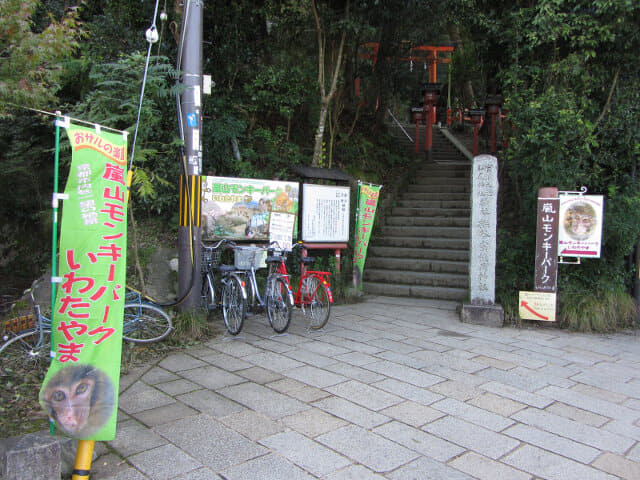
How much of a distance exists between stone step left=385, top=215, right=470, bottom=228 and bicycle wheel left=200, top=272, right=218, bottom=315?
17.4ft

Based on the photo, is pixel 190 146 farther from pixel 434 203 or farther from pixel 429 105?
pixel 429 105

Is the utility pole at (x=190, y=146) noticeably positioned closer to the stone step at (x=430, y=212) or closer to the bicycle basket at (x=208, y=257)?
the bicycle basket at (x=208, y=257)

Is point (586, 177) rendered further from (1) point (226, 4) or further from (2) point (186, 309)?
(1) point (226, 4)

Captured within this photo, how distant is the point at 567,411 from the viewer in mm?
4121

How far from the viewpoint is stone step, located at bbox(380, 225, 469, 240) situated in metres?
10.0

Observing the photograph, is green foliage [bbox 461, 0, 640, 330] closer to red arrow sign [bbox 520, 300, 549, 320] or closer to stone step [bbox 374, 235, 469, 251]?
red arrow sign [bbox 520, 300, 549, 320]

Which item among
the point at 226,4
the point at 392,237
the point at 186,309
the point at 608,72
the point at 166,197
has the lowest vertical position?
the point at 186,309

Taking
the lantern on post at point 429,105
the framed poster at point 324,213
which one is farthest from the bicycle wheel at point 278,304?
the lantern on post at point 429,105

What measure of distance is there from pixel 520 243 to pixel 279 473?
5965 mm

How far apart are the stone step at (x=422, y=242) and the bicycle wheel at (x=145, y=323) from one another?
17.9 ft

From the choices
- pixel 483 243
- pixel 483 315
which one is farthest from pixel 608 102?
pixel 483 315

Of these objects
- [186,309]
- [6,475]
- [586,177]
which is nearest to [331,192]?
[186,309]

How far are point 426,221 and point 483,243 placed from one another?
3.53m

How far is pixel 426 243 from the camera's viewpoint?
9891 mm
